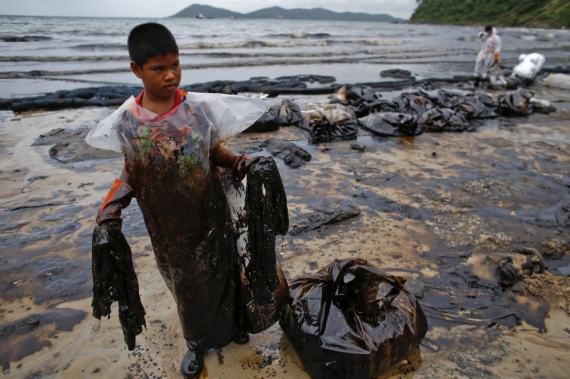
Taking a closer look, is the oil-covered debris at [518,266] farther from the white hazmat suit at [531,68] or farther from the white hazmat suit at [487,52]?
the white hazmat suit at [531,68]

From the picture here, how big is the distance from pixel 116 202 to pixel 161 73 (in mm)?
562

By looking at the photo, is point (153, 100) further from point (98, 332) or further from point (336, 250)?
point (336, 250)

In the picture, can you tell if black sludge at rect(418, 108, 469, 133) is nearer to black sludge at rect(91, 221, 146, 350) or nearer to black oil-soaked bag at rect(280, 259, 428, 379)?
black oil-soaked bag at rect(280, 259, 428, 379)

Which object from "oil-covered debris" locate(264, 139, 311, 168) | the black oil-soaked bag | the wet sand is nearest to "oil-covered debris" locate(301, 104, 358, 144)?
the wet sand

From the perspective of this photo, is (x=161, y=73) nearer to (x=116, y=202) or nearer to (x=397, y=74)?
(x=116, y=202)

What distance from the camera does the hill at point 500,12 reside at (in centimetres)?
4853

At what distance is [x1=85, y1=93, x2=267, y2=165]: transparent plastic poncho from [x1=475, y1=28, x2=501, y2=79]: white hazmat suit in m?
11.4

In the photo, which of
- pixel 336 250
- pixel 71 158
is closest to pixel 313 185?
pixel 336 250

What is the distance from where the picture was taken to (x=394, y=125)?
6305 millimetres

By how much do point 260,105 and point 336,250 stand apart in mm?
1739

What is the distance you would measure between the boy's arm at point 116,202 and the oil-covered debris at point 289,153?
344 centimetres

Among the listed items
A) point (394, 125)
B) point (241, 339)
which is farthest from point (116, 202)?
point (394, 125)

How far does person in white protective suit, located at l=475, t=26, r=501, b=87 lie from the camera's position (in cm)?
1055

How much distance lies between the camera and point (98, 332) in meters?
2.29
